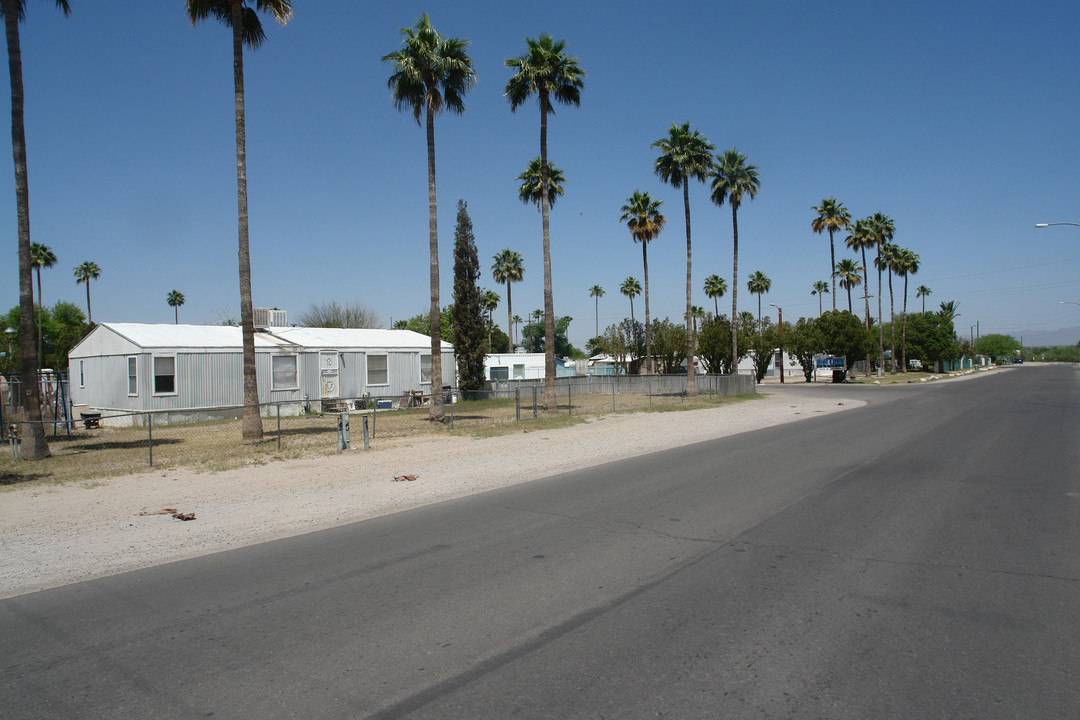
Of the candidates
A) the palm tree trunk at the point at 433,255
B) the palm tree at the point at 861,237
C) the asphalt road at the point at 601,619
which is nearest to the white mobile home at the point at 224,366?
the palm tree trunk at the point at 433,255

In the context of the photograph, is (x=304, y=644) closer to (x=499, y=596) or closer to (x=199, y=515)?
(x=499, y=596)

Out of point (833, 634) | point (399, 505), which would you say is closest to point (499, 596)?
point (833, 634)

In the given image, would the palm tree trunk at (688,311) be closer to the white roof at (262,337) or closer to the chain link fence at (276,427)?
the chain link fence at (276,427)

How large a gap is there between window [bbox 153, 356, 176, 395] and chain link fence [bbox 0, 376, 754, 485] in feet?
3.39

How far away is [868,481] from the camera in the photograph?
1102cm

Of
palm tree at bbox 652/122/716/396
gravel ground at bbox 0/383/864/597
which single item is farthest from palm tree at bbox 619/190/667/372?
→ gravel ground at bbox 0/383/864/597

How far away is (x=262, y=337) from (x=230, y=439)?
12.7 m

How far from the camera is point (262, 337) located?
3120cm

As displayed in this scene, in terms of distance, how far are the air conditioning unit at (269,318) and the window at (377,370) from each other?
5550mm

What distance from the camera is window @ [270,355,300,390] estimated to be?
30.2 meters

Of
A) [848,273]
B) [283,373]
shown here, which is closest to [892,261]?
[848,273]

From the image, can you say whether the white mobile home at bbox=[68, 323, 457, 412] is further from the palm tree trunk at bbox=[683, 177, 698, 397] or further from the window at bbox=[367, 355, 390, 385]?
the palm tree trunk at bbox=[683, 177, 698, 397]

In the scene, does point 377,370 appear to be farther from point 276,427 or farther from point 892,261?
point 892,261

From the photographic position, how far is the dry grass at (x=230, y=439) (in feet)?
46.5
